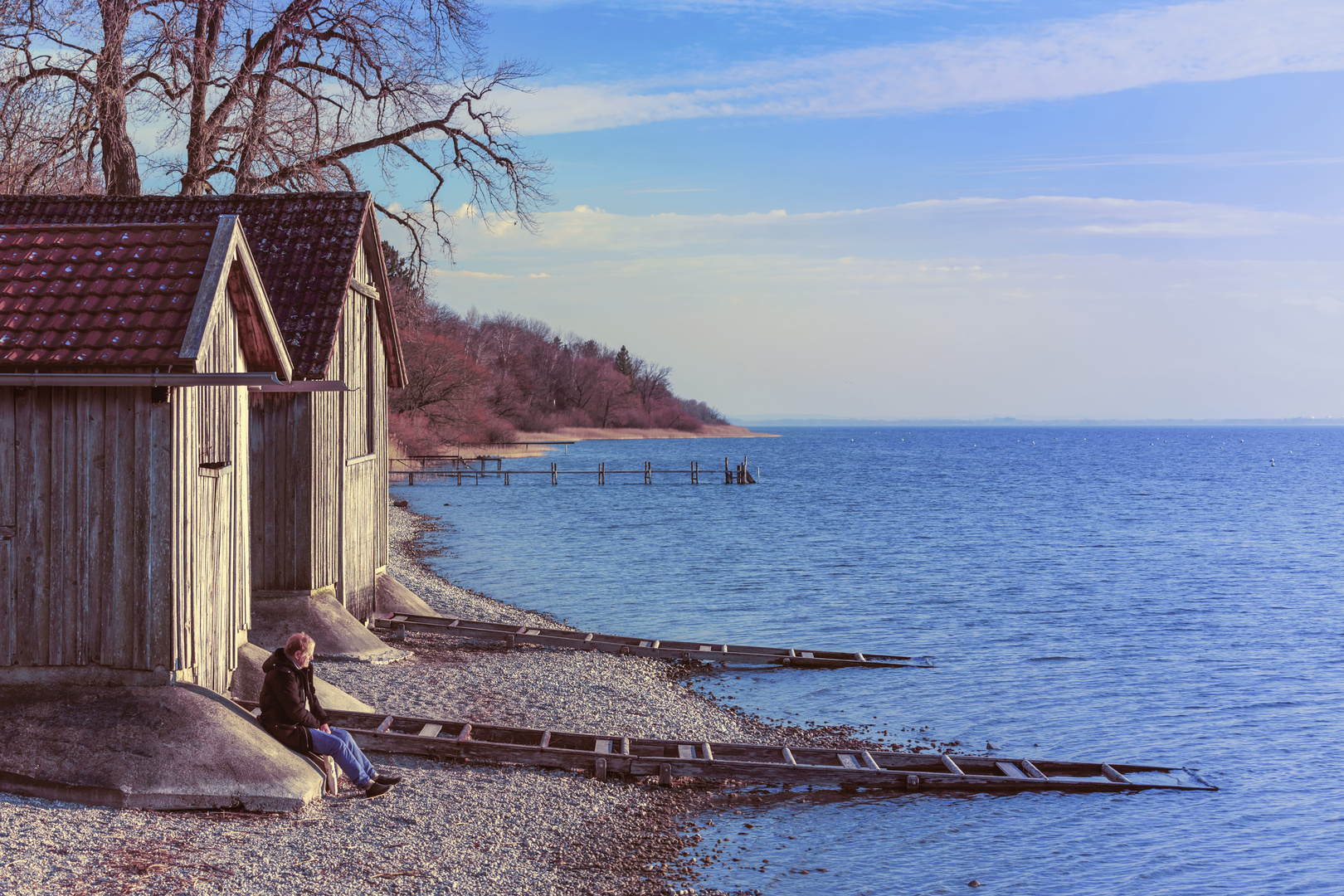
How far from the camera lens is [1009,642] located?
23.5 meters

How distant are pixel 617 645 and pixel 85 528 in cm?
1098

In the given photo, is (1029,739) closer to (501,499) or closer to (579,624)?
(579,624)

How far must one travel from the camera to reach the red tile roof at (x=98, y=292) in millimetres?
8727

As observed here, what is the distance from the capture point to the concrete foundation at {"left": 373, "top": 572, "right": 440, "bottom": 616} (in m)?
19.0

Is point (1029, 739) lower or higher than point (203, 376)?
lower

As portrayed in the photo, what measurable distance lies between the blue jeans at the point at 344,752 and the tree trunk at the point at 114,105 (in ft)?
58.1

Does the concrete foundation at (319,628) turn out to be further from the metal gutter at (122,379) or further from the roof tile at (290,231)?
the metal gutter at (122,379)

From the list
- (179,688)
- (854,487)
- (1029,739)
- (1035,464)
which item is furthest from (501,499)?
(1035,464)

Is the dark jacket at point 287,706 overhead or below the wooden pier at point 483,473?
overhead

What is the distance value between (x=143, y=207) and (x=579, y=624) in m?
12.4

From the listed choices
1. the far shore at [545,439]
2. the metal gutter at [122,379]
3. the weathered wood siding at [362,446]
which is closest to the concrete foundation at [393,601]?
the weathered wood siding at [362,446]

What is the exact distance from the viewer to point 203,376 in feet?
28.9

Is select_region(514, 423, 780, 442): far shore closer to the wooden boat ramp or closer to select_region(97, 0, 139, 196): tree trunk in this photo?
select_region(97, 0, 139, 196): tree trunk

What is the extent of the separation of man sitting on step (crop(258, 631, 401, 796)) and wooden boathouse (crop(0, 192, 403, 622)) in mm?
5137
